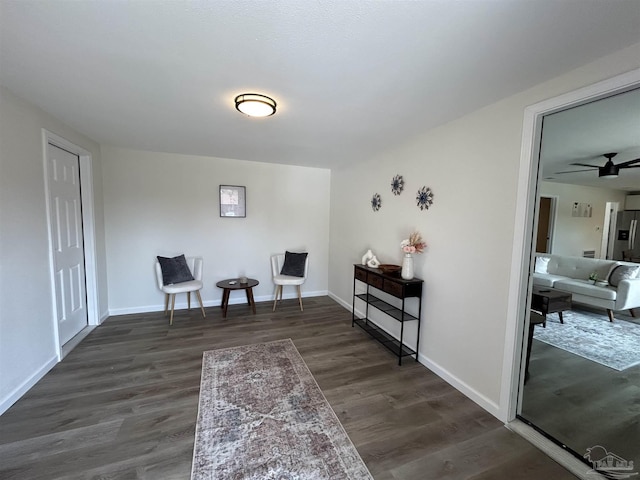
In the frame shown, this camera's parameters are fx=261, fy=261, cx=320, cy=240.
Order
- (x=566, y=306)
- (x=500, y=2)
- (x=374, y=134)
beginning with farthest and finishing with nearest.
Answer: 1. (x=566, y=306)
2. (x=374, y=134)
3. (x=500, y=2)

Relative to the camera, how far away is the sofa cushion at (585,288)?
3848 millimetres

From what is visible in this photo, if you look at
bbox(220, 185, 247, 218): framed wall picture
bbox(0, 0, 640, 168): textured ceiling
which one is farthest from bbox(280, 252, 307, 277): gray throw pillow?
bbox(0, 0, 640, 168): textured ceiling

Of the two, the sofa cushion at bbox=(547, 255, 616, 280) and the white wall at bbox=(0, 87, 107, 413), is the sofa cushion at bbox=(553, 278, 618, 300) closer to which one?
the sofa cushion at bbox=(547, 255, 616, 280)

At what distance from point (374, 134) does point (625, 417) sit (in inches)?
122

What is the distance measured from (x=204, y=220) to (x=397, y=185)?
2.99 metres

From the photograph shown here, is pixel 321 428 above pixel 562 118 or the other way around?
the other way around

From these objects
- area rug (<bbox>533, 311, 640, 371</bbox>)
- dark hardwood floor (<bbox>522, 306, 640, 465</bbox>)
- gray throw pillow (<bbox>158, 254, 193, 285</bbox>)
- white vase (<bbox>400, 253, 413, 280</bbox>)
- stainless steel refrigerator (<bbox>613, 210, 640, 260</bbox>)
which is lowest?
dark hardwood floor (<bbox>522, 306, 640, 465</bbox>)

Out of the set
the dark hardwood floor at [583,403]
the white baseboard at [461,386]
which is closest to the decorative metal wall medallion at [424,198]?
the white baseboard at [461,386]

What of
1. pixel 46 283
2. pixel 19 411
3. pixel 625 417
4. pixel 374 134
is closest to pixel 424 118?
pixel 374 134

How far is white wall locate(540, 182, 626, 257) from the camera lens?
546cm

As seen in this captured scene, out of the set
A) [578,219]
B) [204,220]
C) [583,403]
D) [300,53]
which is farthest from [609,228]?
[204,220]

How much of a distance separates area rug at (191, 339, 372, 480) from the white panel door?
1.73 m

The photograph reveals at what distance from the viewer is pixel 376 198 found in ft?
11.5

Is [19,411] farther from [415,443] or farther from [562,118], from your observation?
[562,118]
